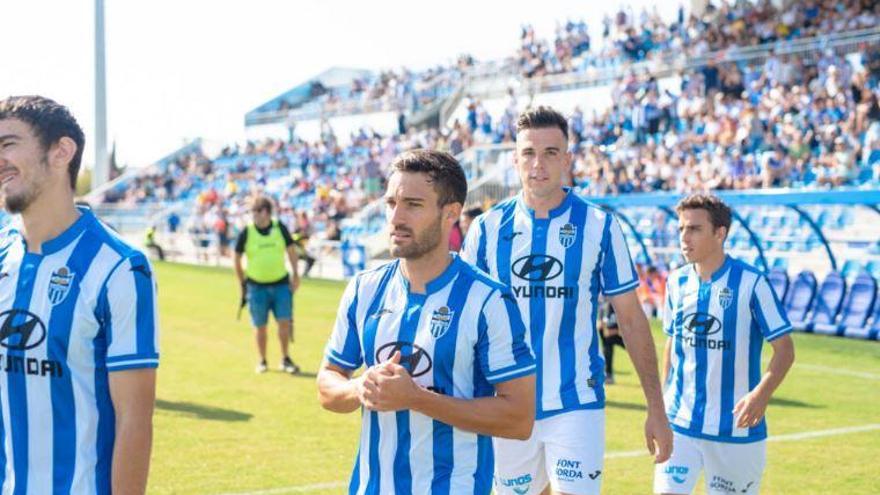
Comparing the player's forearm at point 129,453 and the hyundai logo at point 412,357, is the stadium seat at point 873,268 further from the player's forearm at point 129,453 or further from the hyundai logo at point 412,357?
the player's forearm at point 129,453

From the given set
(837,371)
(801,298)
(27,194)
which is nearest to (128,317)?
(27,194)

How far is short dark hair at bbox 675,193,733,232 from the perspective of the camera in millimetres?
5918

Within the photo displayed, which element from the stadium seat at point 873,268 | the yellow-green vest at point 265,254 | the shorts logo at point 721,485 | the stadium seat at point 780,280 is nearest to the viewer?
the shorts logo at point 721,485

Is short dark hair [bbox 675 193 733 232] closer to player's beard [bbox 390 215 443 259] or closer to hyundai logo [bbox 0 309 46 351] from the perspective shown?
player's beard [bbox 390 215 443 259]

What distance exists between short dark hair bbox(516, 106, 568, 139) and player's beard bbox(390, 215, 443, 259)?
1813 millimetres

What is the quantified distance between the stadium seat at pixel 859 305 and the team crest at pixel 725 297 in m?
11.6

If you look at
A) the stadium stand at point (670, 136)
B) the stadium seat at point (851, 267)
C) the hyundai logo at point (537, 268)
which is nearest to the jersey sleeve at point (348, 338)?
the hyundai logo at point (537, 268)

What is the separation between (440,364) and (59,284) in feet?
3.97

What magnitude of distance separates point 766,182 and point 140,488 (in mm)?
19485

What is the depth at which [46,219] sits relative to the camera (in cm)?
324

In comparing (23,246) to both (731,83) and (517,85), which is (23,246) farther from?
(517,85)

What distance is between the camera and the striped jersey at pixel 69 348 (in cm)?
318

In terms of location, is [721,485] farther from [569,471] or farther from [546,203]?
[546,203]

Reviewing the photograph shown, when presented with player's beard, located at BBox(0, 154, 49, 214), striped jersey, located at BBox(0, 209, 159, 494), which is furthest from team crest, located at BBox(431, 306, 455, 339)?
player's beard, located at BBox(0, 154, 49, 214)
